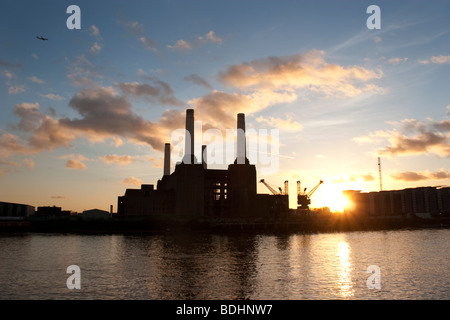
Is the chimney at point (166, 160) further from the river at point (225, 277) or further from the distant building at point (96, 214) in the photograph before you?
the river at point (225, 277)

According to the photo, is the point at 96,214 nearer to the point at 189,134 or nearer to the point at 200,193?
the point at 200,193

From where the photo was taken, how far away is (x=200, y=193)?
488 feet

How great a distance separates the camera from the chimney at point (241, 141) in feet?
503

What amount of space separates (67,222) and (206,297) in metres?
128

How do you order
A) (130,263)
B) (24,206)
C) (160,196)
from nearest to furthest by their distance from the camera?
(130,263), (160,196), (24,206)

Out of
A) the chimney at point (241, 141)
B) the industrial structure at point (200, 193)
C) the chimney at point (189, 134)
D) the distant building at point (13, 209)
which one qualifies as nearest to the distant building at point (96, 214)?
the industrial structure at point (200, 193)

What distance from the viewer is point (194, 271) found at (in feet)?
140

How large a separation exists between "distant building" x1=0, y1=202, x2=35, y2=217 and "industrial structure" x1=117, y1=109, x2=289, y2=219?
5471 cm

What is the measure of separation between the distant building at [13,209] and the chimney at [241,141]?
10743 cm

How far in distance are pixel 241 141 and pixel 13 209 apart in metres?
112
